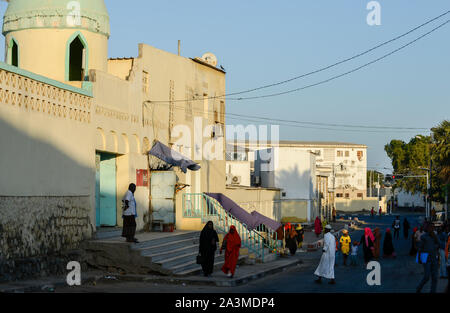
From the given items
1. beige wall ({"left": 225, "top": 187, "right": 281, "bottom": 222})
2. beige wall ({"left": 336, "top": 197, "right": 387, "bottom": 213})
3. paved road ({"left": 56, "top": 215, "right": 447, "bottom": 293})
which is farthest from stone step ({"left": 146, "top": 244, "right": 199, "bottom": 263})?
beige wall ({"left": 336, "top": 197, "right": 387, "bottom": 213})

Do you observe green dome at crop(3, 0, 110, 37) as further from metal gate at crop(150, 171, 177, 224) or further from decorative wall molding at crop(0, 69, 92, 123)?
metal gate at crop(150, 171, 177, 224)

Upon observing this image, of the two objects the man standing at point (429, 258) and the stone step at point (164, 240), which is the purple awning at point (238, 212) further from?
the man standing at point (429, 258)

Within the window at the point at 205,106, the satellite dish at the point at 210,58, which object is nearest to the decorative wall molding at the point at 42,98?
the window at the point at 205,106

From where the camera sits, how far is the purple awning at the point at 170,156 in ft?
84.2

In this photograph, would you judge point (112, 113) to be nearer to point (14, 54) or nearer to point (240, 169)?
point (14, 54)

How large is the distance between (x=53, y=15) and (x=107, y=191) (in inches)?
232

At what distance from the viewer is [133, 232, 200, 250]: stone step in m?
20.5

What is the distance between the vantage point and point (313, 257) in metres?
30.8

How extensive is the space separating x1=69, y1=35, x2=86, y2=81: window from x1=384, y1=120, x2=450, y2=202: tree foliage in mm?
36202

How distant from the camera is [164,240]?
2269cm

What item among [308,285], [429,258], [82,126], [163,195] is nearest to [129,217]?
[82,126]
